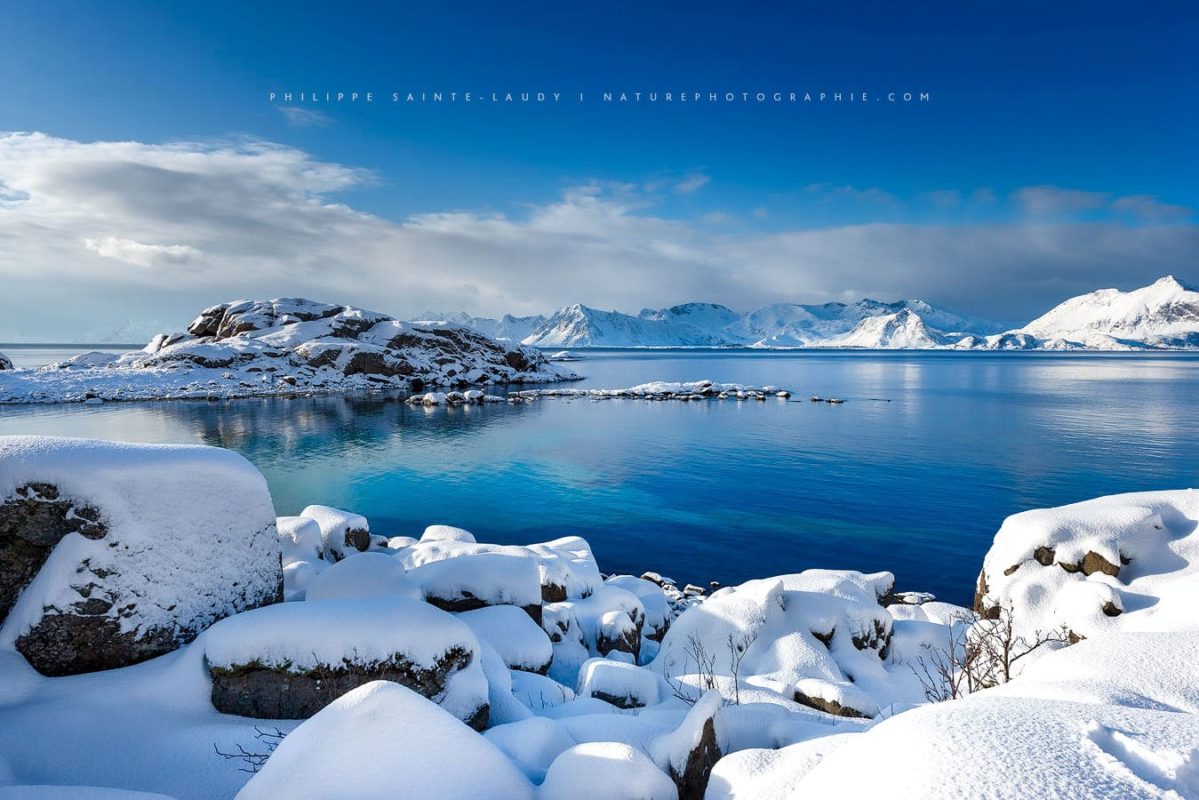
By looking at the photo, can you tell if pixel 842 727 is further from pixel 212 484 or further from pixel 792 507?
pixel 792 507

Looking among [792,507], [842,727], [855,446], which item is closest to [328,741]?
[842,727]

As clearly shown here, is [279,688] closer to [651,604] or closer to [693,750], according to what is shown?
[693,750]

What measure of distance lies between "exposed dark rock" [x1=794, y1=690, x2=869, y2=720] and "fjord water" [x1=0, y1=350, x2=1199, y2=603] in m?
13.1

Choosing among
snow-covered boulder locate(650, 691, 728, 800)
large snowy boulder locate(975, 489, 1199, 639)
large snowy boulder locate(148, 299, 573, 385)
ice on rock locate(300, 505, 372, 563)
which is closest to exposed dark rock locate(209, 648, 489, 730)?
snow-covered boulder locate(650, 691, 728, 800)

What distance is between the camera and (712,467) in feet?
149

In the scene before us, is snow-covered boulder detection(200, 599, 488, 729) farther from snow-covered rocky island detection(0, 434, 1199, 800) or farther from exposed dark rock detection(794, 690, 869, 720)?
exposed dark rock detection(794, 690, 869, 720)

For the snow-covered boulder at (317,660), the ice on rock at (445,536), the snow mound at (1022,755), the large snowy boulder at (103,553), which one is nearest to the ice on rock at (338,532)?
the ice on rock at (445,536)

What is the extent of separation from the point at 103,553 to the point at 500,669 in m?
6.57

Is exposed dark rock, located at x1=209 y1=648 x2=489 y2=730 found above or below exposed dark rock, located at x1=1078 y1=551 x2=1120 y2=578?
above

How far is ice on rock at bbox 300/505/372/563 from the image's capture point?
61.7 feet

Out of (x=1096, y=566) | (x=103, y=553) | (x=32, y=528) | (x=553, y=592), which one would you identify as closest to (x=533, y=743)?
(x=103, y=553)

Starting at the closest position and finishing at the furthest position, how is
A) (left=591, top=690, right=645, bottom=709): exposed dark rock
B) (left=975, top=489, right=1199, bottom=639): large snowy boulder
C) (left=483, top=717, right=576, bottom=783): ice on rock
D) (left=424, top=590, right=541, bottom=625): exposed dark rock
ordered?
(left=483, top=717, right=576, bottom=783): ice on rock → (left=591, top=690, right=645, bottom=709): exposed dark rock → (left=424, top=590, right=541, bottom=625): exposed dark rock → (left=975, top=489, right=1199, bottom=639): large snowy boulder

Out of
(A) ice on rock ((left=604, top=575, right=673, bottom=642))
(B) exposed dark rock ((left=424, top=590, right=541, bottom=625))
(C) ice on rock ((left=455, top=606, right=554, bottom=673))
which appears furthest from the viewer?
(A) ice on rock ((left=604, top=575, right=673, bottom=642))

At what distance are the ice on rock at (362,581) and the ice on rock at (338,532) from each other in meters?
6.51
